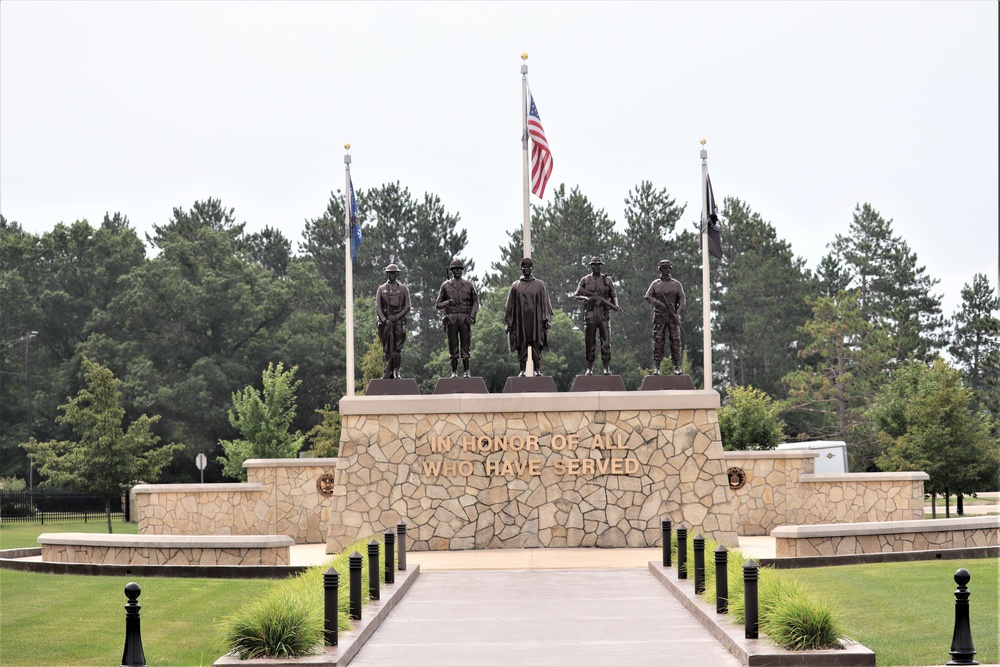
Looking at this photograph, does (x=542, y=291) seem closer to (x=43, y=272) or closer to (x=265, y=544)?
(x=265, y=544)

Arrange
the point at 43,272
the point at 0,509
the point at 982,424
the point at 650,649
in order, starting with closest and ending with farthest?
1. the point at 650,649
2. the point at 982,424
3. the point at 0,509
4. the point at 43,272

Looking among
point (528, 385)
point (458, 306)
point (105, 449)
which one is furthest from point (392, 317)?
point (105, 449)

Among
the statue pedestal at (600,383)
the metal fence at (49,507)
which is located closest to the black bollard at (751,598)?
the statue pedestal at (600,383)

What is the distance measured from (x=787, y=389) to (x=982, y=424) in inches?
1128

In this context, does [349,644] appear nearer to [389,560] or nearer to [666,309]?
[389,560]

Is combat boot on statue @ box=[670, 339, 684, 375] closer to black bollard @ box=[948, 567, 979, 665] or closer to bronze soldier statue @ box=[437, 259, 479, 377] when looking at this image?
bronze soldier statue @ box=[437, 259, 479, 377]

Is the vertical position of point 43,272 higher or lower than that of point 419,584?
higher

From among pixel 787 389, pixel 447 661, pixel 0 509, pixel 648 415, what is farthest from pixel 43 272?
pixel 447 661

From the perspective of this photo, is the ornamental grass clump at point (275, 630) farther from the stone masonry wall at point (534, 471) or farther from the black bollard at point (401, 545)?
the stone masonry wall at point (534, 471)

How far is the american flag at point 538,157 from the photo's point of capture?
26.7m

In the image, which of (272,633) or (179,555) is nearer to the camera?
(272,633)

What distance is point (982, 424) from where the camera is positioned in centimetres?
3934

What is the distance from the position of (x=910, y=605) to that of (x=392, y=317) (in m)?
12.6

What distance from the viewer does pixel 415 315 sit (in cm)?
7606
